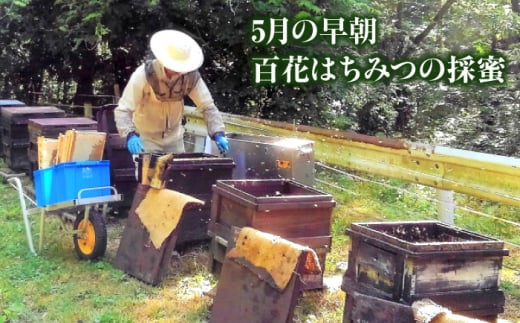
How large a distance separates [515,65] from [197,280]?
6.61 meters

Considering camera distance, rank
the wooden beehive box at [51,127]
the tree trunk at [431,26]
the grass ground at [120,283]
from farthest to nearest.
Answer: the tree trunk at [431,26] → the wooden beehive box at [51,127] → the grass ground at [120,283]

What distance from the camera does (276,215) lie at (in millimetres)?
4160

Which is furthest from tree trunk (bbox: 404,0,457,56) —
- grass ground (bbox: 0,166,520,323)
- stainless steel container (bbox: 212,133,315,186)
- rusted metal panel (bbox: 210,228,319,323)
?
rusted metal panel (bbox: 210,228,319,323)

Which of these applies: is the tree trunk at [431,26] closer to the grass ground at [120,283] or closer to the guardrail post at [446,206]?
the grass ground at [120,283]

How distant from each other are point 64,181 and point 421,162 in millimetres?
3320

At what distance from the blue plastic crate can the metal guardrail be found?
9.08 feet

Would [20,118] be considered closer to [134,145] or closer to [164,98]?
[164,98]

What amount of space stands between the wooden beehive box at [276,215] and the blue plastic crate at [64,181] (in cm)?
156

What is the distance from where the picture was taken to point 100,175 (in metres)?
5.72

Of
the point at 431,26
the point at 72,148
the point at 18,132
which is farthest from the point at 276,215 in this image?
the point at 431,26

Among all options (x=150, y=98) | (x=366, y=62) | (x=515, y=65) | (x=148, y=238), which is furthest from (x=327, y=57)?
(x=148, y=238)

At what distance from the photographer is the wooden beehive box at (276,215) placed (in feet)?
13.5

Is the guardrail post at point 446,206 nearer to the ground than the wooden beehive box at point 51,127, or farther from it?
nearer to the ground

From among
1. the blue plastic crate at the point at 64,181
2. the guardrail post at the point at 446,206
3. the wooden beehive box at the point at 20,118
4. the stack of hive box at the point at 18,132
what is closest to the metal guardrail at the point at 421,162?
the guardrail post at the point at 446,206
